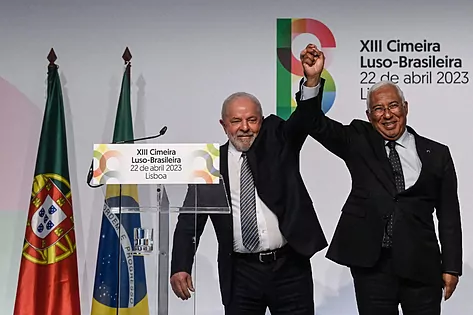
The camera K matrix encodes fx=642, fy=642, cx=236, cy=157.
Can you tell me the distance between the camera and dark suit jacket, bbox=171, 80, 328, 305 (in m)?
2.54

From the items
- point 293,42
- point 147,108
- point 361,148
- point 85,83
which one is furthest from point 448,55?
point 85,83

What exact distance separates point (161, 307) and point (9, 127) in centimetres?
222

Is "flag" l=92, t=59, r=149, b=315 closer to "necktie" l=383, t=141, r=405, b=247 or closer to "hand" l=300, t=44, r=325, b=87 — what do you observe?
"hand" l=300, t=44, r=325, b=87

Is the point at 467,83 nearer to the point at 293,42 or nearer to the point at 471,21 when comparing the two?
the point at 471,21

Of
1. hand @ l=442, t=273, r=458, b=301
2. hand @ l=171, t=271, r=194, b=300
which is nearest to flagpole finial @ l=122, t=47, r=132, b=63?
hand @ l=171, t=271, r=194, b=300

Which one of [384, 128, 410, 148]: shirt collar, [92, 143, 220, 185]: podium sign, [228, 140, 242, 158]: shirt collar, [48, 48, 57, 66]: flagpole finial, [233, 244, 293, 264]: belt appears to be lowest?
[233, 244, 293, 264]: belt

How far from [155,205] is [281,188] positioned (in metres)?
0.66

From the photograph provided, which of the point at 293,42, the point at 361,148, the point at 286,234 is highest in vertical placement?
the point at 293,42

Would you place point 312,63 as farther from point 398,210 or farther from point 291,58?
point 291,58

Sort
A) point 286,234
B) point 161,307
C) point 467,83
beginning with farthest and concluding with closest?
point 467,83
point 286,234
point 161,307

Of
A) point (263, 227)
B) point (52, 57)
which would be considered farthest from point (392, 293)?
point (52, 57)

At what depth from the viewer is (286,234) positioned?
253 centimetres

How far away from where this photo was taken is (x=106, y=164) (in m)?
2.08

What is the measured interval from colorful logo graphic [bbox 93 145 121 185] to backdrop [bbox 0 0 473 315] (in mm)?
1644
